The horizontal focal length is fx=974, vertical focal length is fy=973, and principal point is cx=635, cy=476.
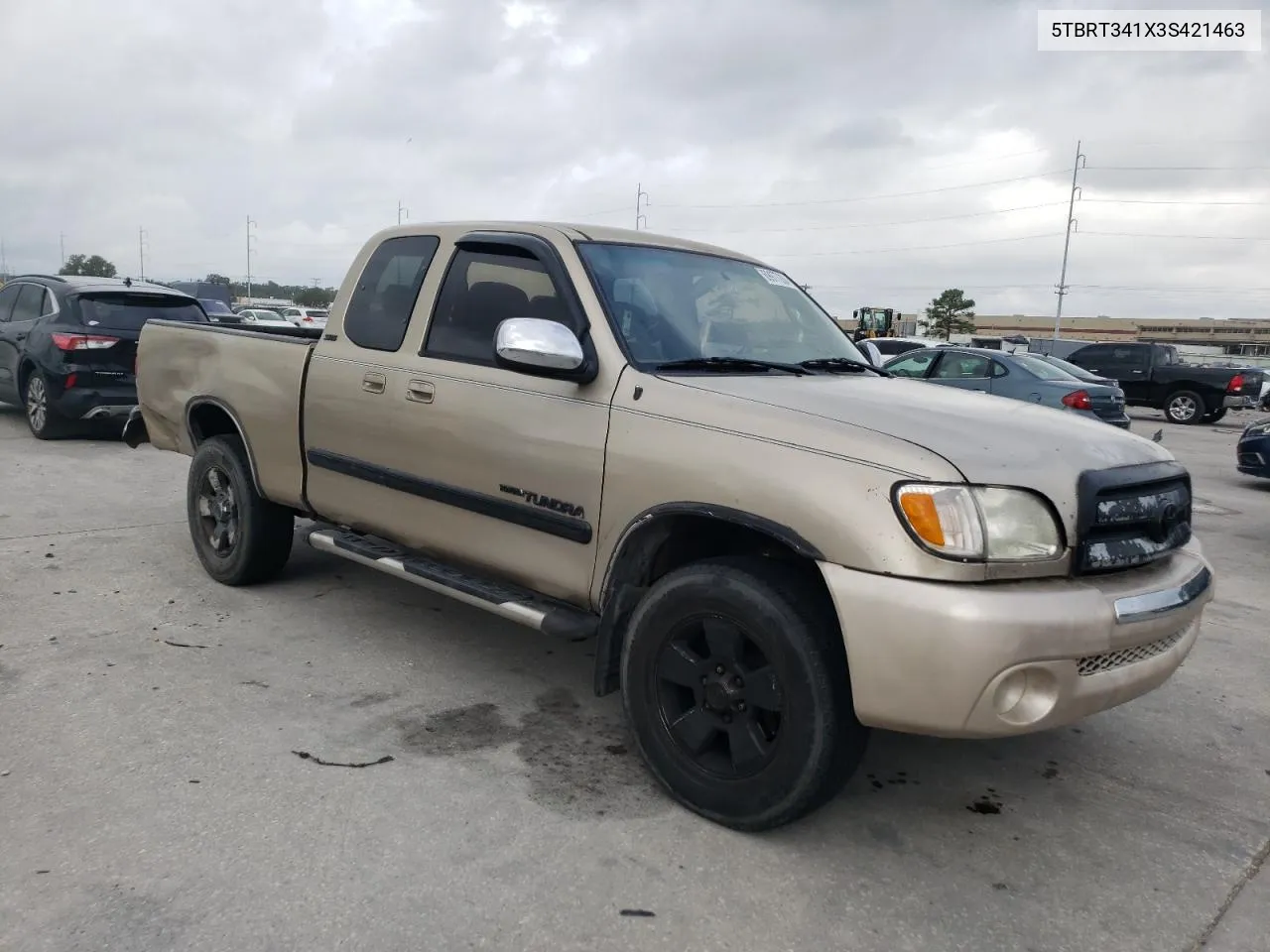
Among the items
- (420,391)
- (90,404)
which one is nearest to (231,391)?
(420,391)

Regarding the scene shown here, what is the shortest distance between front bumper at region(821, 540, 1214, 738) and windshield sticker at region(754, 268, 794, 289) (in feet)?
6.56

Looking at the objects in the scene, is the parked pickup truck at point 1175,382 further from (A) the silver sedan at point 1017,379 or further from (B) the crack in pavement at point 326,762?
(B) the crack in pavement at point 326,762

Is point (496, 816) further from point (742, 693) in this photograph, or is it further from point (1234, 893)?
point (1234, 893)

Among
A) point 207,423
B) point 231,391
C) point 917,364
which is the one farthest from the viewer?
point 917,364

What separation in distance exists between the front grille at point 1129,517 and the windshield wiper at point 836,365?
123 cm

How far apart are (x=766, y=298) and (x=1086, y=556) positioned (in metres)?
1.85

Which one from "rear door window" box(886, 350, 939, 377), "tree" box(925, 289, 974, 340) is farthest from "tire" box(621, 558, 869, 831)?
"tree" box(925, 289, 974, 340)

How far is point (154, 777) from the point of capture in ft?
10.2

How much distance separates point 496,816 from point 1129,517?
Result: 81.9 inches

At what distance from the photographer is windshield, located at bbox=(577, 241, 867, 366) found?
3.53m

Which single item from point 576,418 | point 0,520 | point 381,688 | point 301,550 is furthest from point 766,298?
point 0,520

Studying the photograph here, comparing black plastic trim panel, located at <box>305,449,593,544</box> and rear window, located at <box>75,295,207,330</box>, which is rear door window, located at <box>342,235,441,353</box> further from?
rear window, located at <box>75,295,207,330</box>

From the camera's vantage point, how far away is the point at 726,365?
350 centimetres

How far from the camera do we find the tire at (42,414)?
9875mm
